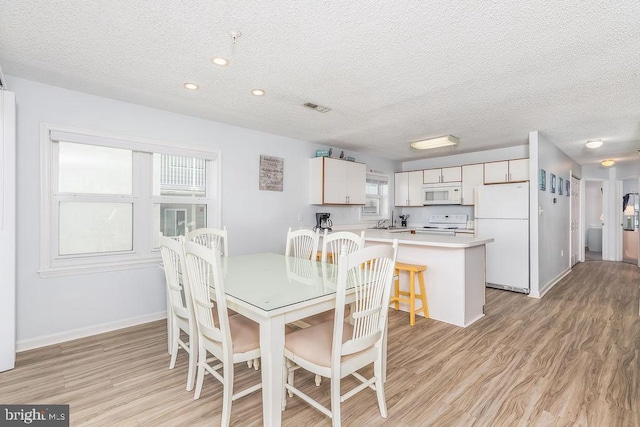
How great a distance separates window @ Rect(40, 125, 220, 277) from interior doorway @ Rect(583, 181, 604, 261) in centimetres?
991

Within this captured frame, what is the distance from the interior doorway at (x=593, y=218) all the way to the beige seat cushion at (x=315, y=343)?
31.9 feet

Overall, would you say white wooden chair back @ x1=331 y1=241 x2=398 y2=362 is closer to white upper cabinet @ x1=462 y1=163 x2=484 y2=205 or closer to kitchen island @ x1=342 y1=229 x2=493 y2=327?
kitchen island @ x1=342 y1=229 x2=493 y2=327

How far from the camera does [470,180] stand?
5340 mm

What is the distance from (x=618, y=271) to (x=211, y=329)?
24.8 feet

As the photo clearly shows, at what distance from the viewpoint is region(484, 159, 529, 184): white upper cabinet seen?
4736 millimetres

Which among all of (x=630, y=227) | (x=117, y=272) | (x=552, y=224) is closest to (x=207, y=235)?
(x=117, y=272)

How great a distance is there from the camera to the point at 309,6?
5.37 feet

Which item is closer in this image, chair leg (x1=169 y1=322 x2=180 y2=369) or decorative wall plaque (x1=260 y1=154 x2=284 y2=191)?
chair leg (x1=169 y1=322 x2=180 y2=369)

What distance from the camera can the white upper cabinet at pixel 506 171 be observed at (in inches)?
186

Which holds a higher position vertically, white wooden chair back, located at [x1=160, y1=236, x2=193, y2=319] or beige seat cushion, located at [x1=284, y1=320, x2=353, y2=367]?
white wooden chair back, located at [x1=160, y1=236, x2=193, y2=319]

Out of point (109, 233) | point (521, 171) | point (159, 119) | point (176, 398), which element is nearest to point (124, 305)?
point (109, 233)
